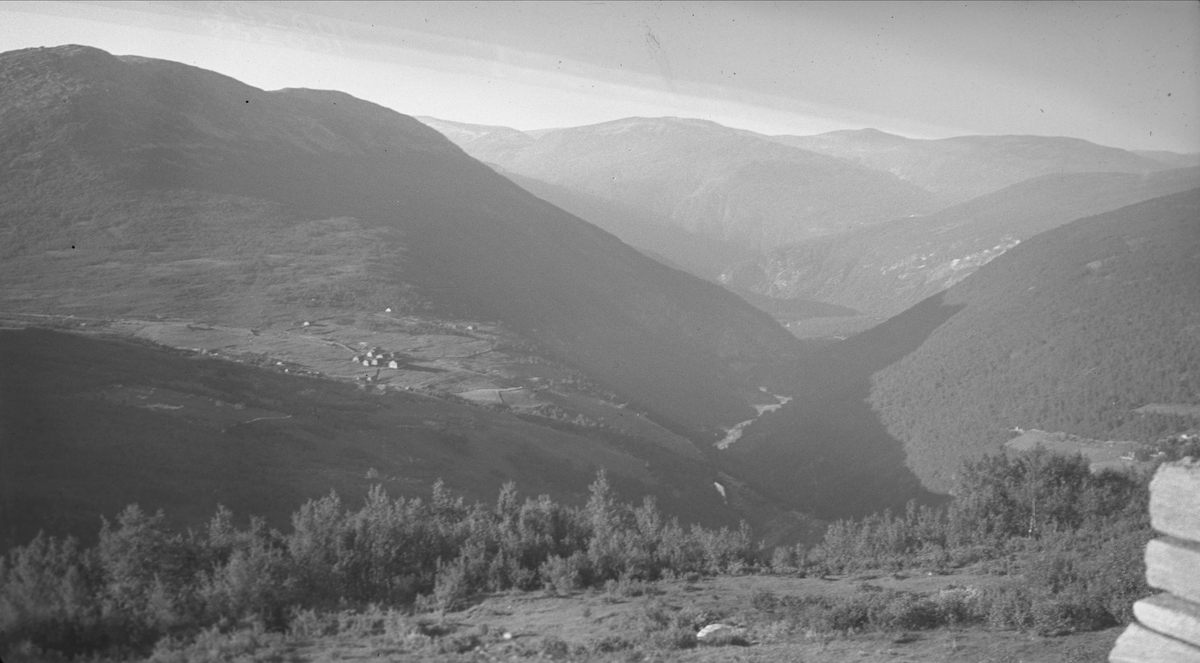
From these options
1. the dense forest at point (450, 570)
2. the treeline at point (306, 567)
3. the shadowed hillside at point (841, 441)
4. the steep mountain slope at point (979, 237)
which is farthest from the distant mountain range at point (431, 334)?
the steep mountain slope at point (979, 237)

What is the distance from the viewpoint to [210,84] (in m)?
103

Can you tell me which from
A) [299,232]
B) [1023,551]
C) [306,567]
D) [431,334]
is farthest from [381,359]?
[1023,551]

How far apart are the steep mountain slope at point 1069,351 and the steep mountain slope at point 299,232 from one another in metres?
22.6

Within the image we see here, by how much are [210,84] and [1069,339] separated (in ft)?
325

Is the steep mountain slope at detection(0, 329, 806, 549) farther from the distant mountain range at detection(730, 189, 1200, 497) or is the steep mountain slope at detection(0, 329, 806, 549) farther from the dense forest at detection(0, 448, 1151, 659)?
the distant mountain range at detection(730, 189, 1200, 497)

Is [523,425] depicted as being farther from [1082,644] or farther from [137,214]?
[137,214]

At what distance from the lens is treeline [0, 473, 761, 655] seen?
10922 millimetres

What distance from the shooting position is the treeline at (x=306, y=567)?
1092cm

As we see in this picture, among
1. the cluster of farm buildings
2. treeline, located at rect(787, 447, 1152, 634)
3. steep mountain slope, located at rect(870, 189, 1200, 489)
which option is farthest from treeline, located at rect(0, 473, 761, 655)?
steep mountain slope, located at rect(870, 189, 1200, 489)

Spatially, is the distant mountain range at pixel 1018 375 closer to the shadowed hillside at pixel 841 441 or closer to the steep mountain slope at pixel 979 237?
the shadowed hillside at pixel 841 441

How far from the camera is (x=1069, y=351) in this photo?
73.4 m

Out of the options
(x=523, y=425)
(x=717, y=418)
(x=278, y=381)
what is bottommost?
(x=717, y=418)

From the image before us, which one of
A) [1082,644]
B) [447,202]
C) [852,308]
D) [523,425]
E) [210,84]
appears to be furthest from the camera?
[852,308]

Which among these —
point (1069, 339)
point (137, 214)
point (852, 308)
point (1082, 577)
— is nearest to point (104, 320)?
point (137, 214)
